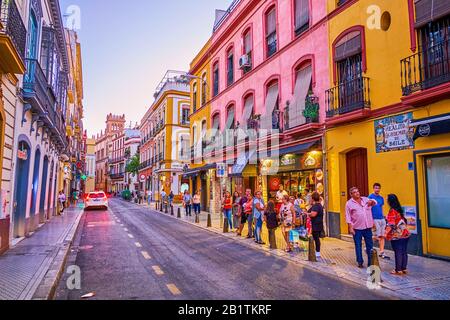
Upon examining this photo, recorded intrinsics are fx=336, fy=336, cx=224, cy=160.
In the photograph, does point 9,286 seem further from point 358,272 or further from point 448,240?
point 448,240

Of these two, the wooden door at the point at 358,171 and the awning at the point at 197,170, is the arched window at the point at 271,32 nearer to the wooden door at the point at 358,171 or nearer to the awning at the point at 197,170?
the wooden door at the point at 358,171

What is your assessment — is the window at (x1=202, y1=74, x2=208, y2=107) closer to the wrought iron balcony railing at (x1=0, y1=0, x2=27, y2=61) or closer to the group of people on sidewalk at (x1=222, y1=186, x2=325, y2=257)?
the group of people on sidewalk at (x1=222, y1=186, x2=325, y2=257)

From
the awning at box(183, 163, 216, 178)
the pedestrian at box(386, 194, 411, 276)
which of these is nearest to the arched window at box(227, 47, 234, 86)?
the awning at box(183, 163, 216, 178)

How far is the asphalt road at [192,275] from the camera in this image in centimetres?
599

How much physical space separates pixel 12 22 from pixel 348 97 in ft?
35.0

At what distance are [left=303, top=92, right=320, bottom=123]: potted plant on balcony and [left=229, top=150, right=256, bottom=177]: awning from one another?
494cm

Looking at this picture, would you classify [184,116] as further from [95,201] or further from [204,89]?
[95,201]

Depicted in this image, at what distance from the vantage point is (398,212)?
298 inches

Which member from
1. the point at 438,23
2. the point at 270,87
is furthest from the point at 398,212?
the point at 270,87

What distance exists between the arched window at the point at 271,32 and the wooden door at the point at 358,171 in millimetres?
7791

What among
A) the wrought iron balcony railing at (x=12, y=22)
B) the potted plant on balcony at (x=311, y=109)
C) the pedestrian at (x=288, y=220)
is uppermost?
the wrought iron balcony railing at (x=12, y=22)

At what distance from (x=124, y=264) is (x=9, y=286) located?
2675mm

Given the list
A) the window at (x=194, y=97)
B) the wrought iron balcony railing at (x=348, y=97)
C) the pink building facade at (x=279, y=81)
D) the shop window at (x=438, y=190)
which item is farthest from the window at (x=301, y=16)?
the window at (x=194, y=97)

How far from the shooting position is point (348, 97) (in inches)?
481
